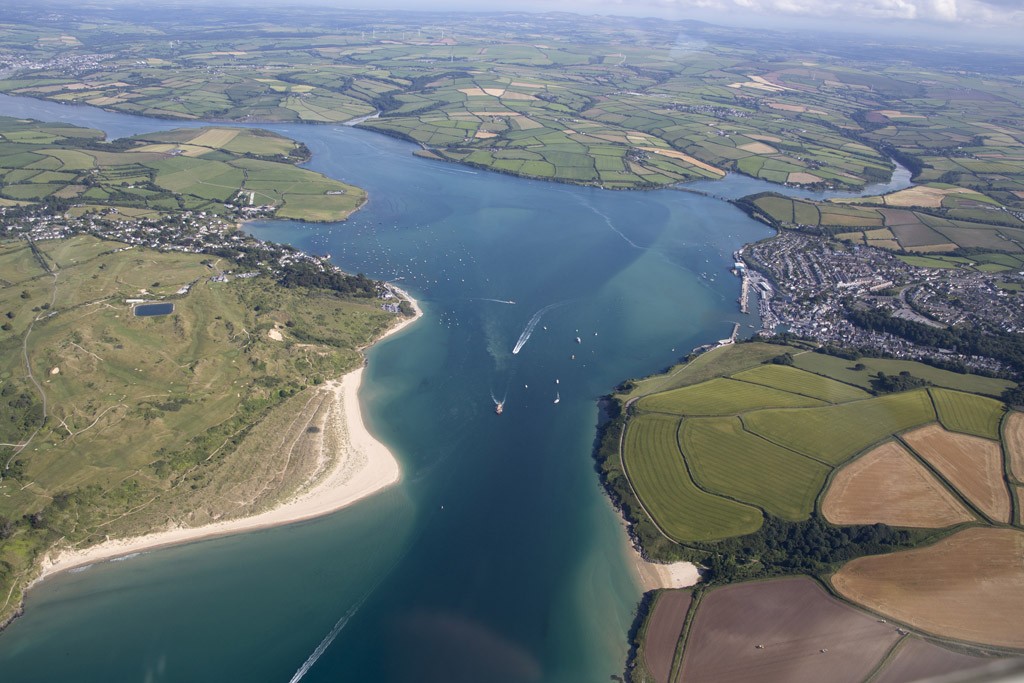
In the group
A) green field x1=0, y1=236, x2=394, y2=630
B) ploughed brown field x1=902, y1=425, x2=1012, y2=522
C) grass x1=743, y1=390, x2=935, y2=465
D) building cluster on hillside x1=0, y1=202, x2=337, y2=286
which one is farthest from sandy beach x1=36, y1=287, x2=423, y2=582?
ploughed brown field x1=902, y1=425, x2=1012, y2=522

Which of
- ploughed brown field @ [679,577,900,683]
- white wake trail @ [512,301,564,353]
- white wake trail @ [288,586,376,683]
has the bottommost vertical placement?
white wake trail @ [288,586,376,683]

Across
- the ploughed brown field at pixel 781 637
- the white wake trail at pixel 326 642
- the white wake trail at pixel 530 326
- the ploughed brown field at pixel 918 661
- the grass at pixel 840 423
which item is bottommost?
the white wake trail at pixel 326 642

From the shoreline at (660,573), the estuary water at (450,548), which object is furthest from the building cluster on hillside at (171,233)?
the shoreline at (660,573)

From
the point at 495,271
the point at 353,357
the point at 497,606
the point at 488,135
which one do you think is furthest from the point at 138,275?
the point at 488,135

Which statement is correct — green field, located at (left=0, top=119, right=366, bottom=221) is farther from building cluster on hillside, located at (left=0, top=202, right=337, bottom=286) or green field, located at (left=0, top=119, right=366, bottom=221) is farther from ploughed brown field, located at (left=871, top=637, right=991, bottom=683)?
ploughed brown field, located at (left=871, top=637, right=991, bottom=683)

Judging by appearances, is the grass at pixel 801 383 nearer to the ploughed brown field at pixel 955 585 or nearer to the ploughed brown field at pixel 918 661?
the ploughed brown field at pixel 955 585

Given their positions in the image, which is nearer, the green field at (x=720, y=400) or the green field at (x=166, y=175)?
the green field at (x=720, y=400)
